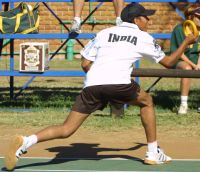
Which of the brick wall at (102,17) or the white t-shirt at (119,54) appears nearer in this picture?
→ the white t-shirt at (119,54)

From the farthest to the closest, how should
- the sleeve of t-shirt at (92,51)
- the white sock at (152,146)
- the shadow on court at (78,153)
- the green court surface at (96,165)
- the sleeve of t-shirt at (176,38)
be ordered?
the sleeve of t-shirt at (176,38) → the shadow on court at (78,153) → the white sock at (152,146) → the green court surface at (96,165) → the sleeve of t-shirt at (92,51)

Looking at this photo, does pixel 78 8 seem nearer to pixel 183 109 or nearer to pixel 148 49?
pixel 183 109

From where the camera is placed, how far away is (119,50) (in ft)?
24.3

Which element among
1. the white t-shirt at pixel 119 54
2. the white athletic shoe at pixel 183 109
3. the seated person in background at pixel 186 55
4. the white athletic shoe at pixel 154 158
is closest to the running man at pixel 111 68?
the white t-shirt at pixel 119 54

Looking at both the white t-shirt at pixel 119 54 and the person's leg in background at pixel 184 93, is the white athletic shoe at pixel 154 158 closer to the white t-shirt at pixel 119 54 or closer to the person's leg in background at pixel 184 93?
Answer: the white t-shirt at pixel 119 54

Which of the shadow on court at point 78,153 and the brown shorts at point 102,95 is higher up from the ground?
the brown shorts at point 102,95

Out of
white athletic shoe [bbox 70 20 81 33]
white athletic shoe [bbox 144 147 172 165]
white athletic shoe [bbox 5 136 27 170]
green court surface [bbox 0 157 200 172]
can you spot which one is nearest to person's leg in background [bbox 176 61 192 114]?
white athletic shoe [bbox 70 20 81 33]

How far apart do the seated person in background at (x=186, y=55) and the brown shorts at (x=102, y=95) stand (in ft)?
11.6

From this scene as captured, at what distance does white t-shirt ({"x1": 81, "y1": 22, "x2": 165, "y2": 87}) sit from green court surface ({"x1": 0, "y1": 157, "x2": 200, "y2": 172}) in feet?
3.08

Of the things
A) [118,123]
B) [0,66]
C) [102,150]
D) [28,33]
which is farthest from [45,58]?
[0,66]

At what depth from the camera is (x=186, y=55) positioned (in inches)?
457

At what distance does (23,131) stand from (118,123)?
56.9 inches

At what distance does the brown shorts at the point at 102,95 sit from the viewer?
738 cm

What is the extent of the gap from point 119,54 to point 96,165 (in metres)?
1.30
